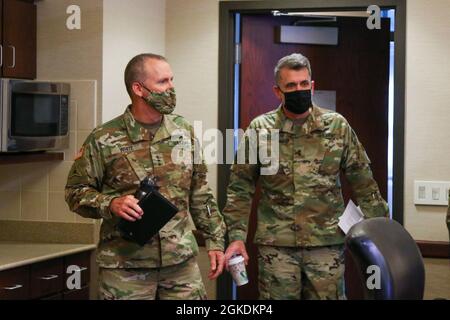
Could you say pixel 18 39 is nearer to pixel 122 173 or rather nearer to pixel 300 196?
pixel 122 173

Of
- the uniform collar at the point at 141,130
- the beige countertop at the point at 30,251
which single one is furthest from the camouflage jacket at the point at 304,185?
the beige countertop at the point at 30,251

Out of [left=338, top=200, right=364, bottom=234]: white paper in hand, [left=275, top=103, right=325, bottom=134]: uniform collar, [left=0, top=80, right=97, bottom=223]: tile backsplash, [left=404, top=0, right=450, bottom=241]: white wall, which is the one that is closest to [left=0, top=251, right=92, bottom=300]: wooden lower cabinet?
[left=0, top=80, right=97, bottom=223]: tile backsplash

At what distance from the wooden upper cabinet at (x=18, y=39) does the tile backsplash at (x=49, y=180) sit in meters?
0.24

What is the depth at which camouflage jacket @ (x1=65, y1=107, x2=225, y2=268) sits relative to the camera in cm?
262

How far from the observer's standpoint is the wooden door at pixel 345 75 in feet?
13.3

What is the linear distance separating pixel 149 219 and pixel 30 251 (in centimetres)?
118

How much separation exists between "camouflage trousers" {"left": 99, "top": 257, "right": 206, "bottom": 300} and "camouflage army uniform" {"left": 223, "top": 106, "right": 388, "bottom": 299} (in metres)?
0.40

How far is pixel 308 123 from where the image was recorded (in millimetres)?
3010

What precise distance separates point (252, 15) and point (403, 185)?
4.04ft

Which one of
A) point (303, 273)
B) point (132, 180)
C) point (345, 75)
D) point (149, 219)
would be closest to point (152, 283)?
point (149, 219)

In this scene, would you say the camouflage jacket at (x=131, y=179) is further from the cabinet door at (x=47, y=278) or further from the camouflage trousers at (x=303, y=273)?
the cabinet door at (x=47, y=278)

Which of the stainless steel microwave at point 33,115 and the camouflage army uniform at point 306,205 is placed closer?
the camouflage army uniform at point 306,205

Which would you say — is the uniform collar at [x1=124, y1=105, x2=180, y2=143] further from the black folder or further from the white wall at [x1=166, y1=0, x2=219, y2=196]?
the white wall at [x1=166, y1=0, x2=219, y2=196]

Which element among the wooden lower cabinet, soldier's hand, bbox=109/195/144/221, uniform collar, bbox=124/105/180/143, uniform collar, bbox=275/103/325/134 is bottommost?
the wooden lower cabinet
